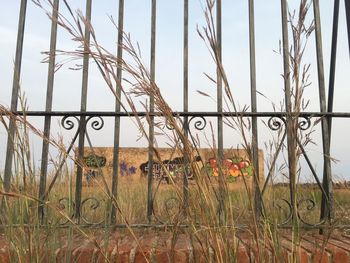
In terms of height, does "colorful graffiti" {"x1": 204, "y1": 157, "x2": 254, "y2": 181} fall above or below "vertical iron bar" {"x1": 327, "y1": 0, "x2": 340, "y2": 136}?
below

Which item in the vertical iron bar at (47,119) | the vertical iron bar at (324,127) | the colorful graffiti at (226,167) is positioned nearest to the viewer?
the colorful graffiti at (226,167)

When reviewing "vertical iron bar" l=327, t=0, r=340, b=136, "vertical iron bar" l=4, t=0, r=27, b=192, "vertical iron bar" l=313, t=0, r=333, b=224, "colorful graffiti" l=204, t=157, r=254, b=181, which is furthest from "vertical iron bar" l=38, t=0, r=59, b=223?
"vertical iron bar" l=327, t=0, r=340, b=136

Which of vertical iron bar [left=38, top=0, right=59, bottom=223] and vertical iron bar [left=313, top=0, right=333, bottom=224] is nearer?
vertical iron bar [left=38, top=0, right=59, bottom=223]

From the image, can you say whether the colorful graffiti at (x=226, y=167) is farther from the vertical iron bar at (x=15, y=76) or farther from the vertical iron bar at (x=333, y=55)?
the vertical iron bar at (x=15, y=76)

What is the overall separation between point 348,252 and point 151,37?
1.96 metres

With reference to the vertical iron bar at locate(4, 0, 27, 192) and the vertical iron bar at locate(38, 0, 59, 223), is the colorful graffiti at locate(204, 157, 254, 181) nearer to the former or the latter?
the vertical iron bar at locate(38, 0, 59, 223)

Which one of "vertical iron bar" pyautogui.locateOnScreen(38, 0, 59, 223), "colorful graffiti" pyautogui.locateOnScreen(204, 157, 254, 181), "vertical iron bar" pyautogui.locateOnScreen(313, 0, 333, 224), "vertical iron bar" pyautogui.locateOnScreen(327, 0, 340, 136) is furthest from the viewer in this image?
"vertical iron bar" pyautogui.locateOnScreen(327, 0, 340, 136)

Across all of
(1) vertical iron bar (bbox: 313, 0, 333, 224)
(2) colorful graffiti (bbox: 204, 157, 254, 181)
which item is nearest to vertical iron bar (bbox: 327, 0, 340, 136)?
(1) vertical iron bar (bbox: 313, 0, 333, 224)

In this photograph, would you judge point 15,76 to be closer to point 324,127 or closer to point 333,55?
point 324,127

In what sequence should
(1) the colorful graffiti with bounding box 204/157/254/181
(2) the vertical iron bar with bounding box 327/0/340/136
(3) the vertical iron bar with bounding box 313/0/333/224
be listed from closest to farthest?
(1) the colorful graffiti with bounding box 204/157/254/181 < (3) the vertical iron bar with bounding box 313/0/333/224 < (2) the vertical iron bar with bounding box 327/0/340/136

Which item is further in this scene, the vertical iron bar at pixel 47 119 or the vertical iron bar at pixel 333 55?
the vertical iron bar at pixel 333 55

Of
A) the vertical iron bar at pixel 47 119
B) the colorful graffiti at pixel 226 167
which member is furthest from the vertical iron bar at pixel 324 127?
the vertical iron bar at pixel 47 119

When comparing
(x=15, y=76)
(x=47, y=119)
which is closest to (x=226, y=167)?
(x=47, y=119)

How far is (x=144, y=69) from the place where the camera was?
1175 millimetres
